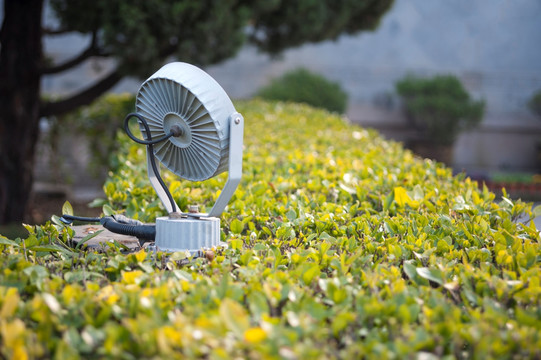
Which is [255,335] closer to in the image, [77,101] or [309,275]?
[309,275]

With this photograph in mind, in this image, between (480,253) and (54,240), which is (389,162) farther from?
(54,240)

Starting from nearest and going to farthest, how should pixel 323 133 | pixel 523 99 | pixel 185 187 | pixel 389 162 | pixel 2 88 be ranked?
pixel 185 187 → pixel 389 162 → pixel 323 133 → pixel 2 88 → pixel 523 99

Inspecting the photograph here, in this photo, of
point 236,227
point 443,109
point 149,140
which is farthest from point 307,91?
point 149,140

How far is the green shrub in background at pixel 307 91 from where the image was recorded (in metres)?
13.8

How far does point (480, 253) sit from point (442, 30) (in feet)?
59.3

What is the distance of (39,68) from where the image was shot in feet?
20.9

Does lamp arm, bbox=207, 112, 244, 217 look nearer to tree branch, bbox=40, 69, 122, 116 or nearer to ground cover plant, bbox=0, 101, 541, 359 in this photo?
ground cover plant, bbox=0, 101, 541, 359

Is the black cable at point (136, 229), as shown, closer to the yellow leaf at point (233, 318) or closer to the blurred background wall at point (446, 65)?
the yellow leaf at point (233, 318)

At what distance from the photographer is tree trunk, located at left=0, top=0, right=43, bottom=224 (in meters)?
6.21

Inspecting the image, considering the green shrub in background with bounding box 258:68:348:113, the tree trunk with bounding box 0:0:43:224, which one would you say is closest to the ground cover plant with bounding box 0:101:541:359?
the tree trunk with bounding box 0:0:43:224

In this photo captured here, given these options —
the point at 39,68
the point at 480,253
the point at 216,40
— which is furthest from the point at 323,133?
the point at 480,253

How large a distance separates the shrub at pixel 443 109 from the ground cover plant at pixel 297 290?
12504 mm

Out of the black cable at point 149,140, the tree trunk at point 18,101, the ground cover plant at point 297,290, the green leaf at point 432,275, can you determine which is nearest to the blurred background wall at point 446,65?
the tree trunk at point 18,101

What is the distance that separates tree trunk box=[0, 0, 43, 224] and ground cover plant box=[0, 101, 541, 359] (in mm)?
4596
